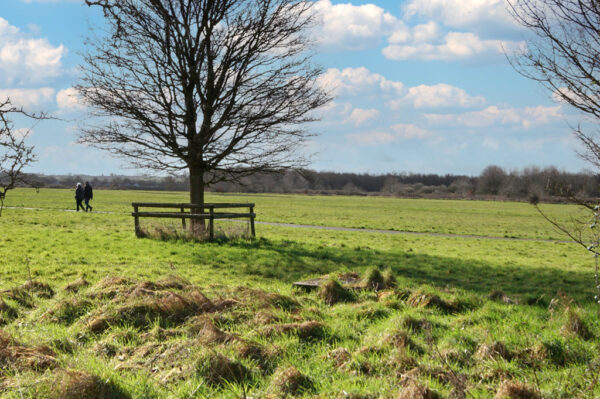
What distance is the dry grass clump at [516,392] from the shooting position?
4.16 metres

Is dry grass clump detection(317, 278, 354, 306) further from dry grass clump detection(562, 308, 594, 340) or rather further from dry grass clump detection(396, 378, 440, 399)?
dry grass clump detection(396, 378, 440, 399)

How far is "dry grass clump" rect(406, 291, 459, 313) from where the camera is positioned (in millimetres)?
7324

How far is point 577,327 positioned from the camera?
593 centimetres

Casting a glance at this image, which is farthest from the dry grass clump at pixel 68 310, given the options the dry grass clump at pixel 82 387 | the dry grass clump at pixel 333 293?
the dry grass clump at pixel 333 293

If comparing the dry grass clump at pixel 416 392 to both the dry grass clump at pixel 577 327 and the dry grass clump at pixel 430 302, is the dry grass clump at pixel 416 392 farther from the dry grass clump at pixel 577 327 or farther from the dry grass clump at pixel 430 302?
the dry grass clump at pixel 430 302

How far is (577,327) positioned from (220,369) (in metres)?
4.15

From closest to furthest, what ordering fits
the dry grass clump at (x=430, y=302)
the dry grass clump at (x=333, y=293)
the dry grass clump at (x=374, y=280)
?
the dry grass clump at (x=430, y=302) < the dry grass clump at (x=333, y=293) < the dry grass clump at (x=374, y=280)

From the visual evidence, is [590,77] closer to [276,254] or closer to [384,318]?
[384,318]

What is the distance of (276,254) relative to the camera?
1502cm

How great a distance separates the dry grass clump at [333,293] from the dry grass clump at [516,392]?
142 inches

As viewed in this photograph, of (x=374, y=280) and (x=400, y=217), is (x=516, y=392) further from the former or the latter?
(x=400, y=217)

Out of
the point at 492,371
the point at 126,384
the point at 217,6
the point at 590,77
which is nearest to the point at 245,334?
the point at 126,384

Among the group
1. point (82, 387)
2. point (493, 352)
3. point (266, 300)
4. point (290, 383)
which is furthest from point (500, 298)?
point (82, 387)

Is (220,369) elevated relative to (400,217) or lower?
elevated
